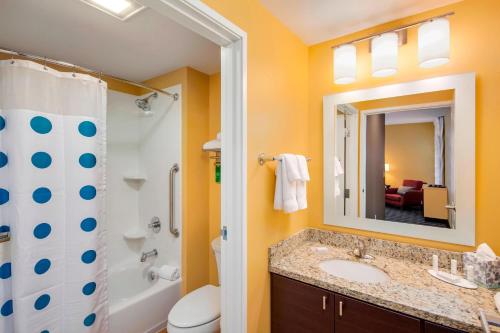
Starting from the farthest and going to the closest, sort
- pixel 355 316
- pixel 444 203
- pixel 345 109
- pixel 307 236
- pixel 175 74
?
pixel 175 74 → pixel 307 236 → pixel 345 109 → pixel 444 203 → pixel 355 316

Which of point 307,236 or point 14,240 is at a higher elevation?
point 14,240

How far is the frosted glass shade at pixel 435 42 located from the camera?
1.27 m

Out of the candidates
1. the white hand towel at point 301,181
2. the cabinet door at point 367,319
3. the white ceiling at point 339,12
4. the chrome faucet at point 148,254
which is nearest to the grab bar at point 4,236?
the chrome faucet at point 148,254

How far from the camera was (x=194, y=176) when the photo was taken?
221cm

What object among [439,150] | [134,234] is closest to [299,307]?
[439,150]

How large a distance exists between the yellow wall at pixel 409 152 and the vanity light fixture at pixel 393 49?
365 mm

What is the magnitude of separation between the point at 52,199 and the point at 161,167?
111 cm

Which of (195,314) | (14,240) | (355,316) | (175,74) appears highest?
(175,74)

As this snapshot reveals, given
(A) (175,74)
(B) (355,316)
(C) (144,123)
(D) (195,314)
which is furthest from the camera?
(C) (144,123)

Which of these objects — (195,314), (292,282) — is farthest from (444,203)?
(195,314)

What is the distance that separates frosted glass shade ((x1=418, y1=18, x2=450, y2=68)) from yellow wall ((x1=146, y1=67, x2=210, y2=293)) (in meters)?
1.73

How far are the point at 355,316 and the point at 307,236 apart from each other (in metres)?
0.72

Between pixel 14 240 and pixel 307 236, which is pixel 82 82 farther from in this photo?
pixel 307 236

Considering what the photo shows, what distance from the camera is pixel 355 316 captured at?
115 centimetres
